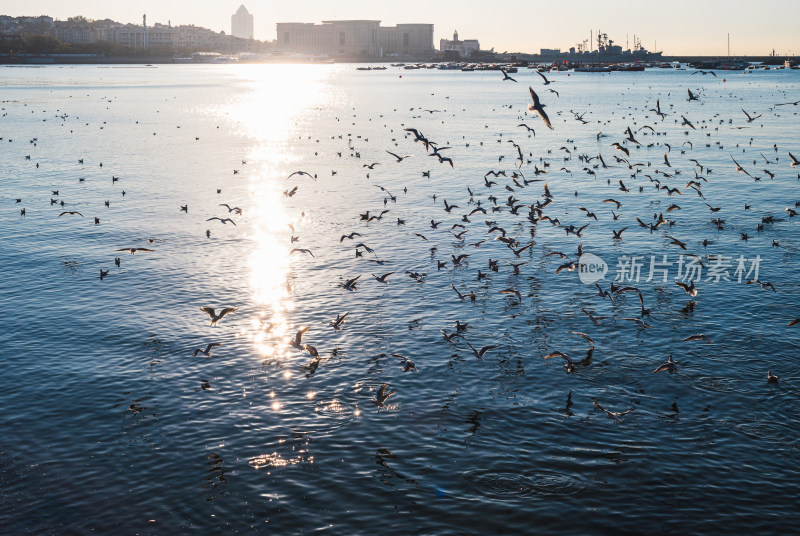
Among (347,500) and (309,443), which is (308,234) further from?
(347,500)

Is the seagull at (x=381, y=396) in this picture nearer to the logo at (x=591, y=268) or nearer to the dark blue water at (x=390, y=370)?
the dark blue water at (x=390, y=370)

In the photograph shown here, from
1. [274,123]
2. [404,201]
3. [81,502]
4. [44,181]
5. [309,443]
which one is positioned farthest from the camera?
[274,123]

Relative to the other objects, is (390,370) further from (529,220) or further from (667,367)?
(529,220)

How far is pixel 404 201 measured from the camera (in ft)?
191

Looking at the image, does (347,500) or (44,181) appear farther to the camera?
(44,181)

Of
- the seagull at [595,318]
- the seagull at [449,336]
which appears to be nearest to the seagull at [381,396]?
the seagull at [449,336]

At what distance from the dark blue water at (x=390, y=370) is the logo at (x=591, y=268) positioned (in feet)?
2.06

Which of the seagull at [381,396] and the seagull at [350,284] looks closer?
the seagull at [381,396]

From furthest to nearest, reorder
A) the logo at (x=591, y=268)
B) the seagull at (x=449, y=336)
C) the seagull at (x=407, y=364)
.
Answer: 1. the logo at (x=591, y=268)
2. the seagull at (x=449, y=336)
3. the seagull at (x=407, y=364)

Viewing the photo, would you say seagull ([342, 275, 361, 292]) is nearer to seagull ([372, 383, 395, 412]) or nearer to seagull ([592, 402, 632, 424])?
seagull ([372, 383, 395, 412])

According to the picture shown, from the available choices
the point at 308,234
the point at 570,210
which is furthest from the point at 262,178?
the point at 570,210

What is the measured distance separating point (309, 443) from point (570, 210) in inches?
1444

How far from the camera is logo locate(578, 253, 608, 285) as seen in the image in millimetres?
37688

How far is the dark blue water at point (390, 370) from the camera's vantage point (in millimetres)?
18859
